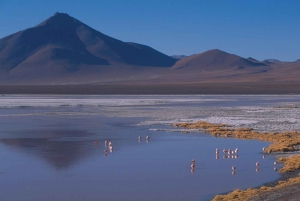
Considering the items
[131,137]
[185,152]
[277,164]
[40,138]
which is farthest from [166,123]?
[277,164]

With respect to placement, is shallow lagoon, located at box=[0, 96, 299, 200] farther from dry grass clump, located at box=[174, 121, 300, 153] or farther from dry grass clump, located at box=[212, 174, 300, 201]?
dry grass clump, located at box=[174, 121, 300, 153]

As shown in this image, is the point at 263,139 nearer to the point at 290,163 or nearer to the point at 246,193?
the point at 290,163

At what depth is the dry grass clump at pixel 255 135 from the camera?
20.7 meters

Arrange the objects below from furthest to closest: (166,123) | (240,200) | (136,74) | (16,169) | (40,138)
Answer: (136,74)
(166,123)
(40,138)
(16,169)
(240,200)

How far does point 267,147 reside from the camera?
21422 millimetres

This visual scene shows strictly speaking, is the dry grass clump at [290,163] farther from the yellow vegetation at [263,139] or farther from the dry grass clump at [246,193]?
the dry grass clump at [246,193]

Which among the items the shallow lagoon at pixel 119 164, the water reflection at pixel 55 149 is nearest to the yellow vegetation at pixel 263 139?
the shallow lagoon at pixel 119 164

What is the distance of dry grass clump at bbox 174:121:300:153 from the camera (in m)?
20.7

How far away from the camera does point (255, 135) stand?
24672 mm

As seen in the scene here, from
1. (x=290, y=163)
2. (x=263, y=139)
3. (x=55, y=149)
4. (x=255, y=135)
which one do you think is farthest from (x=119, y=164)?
(x=255, y=135)

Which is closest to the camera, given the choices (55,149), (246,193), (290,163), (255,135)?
(246,193)

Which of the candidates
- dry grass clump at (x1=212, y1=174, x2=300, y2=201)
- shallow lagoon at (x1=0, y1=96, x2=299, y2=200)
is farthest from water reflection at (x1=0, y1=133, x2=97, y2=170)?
dry grass clump at (x1=212, y1=174, x2=300, y2=201)

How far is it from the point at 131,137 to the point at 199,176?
362 inches

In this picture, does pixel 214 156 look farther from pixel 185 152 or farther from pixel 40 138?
pixel 40 138
